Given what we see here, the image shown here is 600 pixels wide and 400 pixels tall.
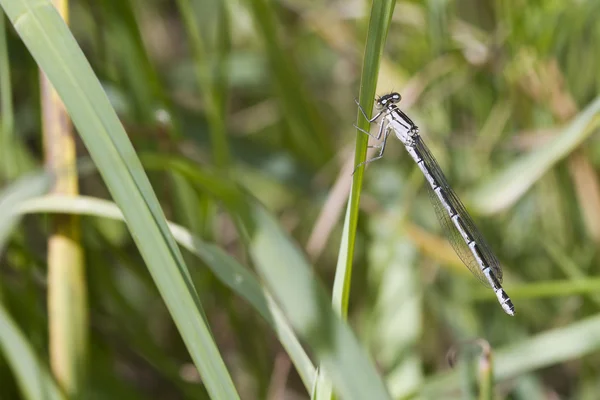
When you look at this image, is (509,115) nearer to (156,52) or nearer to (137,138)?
(137,138)

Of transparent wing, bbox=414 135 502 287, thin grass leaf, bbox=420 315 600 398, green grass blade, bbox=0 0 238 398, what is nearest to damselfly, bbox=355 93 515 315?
transparent wing, bbox=414 135 502 287

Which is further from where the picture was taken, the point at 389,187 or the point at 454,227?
the point at 389,187

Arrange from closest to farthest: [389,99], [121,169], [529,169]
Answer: [121,169]
[529,169]
[389,99]

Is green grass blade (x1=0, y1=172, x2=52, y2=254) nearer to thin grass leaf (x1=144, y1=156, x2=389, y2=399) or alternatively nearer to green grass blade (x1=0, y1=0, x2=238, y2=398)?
green grass blade (x1=0, y1=0, x2=238, y2=398)

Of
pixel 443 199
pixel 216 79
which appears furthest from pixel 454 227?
pixel 216 79

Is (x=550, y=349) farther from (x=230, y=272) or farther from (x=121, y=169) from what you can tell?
(x=121, y=169)

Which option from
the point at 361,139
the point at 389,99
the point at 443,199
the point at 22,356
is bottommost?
the point at 361,139

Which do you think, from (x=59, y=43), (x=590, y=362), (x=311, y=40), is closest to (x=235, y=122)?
(x=311, y=40)

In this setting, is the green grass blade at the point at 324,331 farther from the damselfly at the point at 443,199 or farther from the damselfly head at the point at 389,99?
the damselfly head at the point at 389,99
